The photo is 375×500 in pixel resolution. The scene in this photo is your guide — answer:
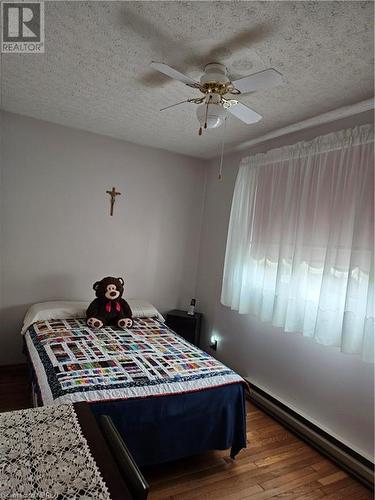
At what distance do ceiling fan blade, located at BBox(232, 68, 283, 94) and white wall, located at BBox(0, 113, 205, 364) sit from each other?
2.12m

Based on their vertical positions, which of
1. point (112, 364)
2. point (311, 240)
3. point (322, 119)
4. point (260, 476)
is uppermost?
point (322, 119)

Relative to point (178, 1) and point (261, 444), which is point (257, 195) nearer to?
point (178, 1)

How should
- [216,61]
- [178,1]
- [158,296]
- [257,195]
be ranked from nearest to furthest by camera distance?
[178,1] → [216,61] → [257,195] → [158,296]

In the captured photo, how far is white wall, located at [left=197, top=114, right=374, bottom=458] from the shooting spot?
2162 mm

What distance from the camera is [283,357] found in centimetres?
272

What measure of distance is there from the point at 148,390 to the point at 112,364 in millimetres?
366

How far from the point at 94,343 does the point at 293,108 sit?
234 centimetres

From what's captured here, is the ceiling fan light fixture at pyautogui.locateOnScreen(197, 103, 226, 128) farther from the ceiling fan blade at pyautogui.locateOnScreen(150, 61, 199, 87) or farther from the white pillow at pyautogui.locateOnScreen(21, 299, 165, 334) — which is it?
the white pillow at pyautogui.locateOnScreen(21, 299, 165, 334)

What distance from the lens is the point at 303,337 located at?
8.36 ft

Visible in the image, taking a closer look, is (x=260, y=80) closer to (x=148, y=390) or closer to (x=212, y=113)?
(x=212, y=113)

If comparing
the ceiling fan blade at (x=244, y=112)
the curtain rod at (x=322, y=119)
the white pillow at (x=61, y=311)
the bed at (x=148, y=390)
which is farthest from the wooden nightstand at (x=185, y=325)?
the ceiling fan blade at (x=244, y=112)

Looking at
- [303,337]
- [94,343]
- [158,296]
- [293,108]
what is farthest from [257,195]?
[94,343]

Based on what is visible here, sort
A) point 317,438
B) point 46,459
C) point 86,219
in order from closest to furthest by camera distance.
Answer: point 46,459
point 317,438
point 86,219

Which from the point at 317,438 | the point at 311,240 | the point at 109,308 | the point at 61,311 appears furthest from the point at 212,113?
the point at 317,438
